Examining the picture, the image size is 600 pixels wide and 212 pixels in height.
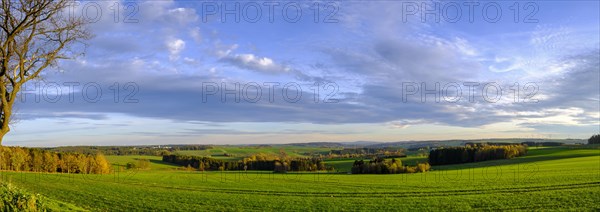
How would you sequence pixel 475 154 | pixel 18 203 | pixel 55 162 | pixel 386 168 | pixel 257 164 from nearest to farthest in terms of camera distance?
pixel 18 203 → pixel 55 162 → pixel 386 168 → pixel 475 154 → pixel 257 164

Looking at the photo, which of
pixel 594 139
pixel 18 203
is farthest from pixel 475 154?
pixel 18 203

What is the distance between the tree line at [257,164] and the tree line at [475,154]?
40.7m

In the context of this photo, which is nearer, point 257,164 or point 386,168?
point 386,168

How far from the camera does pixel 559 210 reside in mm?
24953

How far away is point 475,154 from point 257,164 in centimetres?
7361

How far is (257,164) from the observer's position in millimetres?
142875

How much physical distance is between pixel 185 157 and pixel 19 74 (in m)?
151

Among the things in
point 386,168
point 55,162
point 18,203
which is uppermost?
point 18,203

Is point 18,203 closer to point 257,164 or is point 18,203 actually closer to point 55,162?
point 55,162

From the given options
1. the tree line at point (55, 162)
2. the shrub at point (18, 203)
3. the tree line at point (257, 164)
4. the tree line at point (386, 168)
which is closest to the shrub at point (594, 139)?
the tree line at point (386, 168)

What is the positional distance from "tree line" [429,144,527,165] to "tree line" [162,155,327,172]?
134 feet

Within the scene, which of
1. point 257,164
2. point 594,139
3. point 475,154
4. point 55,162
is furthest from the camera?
point 594,139

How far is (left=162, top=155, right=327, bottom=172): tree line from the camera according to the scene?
430 feet

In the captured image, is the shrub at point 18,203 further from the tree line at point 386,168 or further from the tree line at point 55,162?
the tree line at point 386,168
